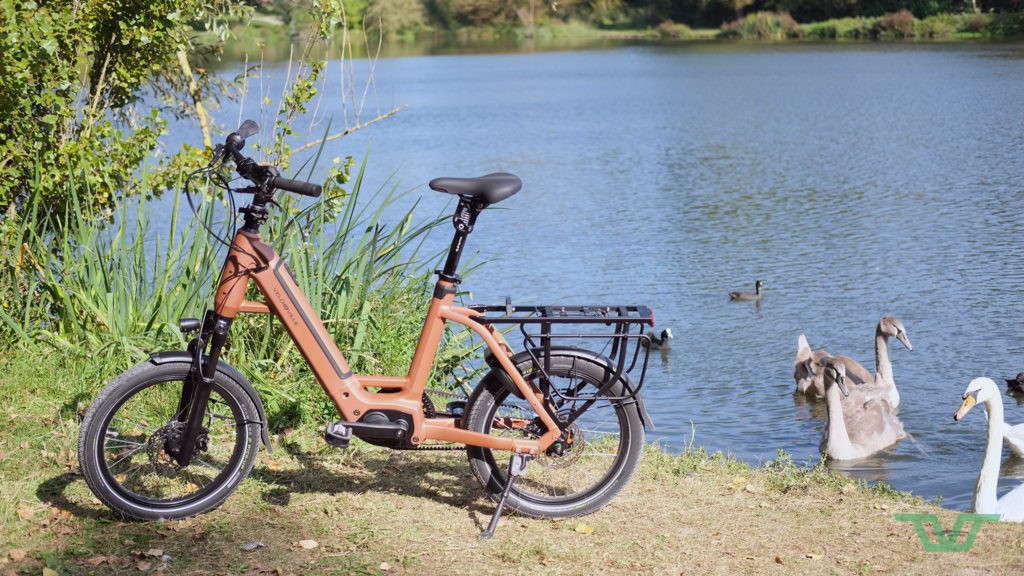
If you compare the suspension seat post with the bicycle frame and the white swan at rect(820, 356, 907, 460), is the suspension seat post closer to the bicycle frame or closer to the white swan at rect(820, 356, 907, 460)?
the bicycle frame

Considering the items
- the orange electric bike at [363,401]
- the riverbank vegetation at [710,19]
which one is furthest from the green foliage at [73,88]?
the riverbank vegetation at [710,19]

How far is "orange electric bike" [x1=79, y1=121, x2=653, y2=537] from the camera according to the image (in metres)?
4.40

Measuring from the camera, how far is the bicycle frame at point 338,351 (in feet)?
14.4

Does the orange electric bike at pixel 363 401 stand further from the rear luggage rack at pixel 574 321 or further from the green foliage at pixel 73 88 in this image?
the green foliage at pixel 73 88

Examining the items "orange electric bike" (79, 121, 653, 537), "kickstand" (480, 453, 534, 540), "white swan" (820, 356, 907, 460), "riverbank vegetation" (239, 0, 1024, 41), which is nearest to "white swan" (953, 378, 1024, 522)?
"white swan" (820, 356, 907, 460)

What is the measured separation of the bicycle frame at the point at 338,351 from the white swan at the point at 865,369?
4448 mm

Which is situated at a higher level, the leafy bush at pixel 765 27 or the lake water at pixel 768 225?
the leafy bush at pixel 765 27

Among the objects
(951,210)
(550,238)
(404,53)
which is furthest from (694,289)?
(404,53)

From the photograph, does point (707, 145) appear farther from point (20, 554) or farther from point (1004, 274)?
point (20, 554)

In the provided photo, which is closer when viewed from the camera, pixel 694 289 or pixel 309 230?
pixel 309 230

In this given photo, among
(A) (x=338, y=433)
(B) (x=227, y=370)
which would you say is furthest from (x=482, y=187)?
(B) (x=227, y=370)

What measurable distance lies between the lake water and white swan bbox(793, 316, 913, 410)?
0.15 meters

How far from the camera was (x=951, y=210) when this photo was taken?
15312mm

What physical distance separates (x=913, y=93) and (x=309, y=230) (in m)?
24.3
